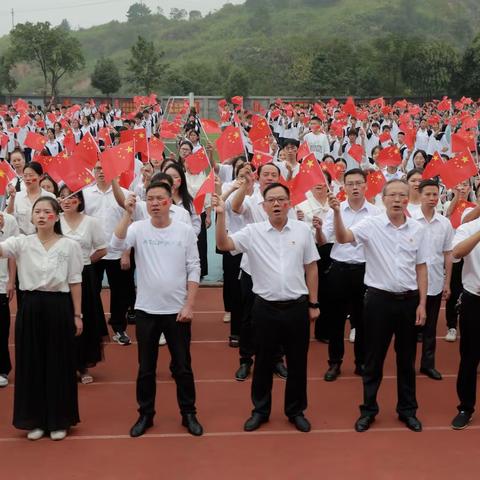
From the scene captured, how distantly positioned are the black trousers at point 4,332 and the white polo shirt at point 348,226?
2.64m

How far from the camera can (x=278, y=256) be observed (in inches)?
202

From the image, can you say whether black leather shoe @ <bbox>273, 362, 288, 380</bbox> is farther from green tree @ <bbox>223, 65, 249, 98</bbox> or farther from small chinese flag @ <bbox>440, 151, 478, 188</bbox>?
green tree @ <bbox>223, 65, 249, 98</bbox>

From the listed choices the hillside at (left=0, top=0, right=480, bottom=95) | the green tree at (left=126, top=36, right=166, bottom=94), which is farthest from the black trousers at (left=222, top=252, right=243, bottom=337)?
the hillside at (left=0, top=0, right=480, bottom=95)

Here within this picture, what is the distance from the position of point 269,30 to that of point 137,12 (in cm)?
2839

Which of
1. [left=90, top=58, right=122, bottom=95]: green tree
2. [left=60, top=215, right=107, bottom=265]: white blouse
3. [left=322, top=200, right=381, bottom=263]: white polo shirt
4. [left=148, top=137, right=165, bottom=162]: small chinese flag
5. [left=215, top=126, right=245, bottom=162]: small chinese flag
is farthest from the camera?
[left=90, top=58, right=122, bottom=95]: green tree

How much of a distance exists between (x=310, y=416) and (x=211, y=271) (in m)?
5.04

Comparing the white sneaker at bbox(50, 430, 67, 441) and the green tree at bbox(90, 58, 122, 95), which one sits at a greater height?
the green tree at bbox(90, 58, 122, 95)

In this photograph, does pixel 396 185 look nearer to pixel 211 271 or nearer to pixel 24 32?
pixel 211 271

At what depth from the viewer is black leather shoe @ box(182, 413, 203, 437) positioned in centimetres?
522

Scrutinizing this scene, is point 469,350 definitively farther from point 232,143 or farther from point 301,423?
point 232,143

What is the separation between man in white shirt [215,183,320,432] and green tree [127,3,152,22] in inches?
4396

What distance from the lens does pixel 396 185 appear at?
520 centimetres

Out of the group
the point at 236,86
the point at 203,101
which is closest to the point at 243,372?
the point at 203,101

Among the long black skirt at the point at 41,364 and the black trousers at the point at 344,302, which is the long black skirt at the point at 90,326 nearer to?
the long black skirt at the point at 41,364
